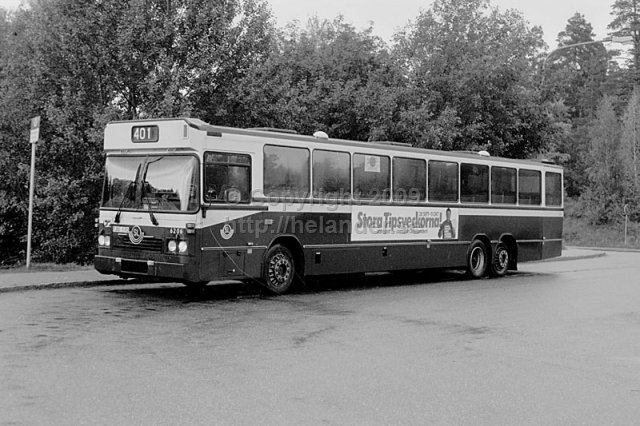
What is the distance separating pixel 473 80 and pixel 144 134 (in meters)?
18.4

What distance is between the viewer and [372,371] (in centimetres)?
791

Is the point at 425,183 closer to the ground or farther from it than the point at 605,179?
closer to the ground

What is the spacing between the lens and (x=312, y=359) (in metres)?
8.46

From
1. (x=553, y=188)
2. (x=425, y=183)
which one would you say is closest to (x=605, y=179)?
(x=553, y=188)

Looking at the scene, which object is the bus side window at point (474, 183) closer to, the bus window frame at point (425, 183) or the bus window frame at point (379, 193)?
the bus window frame at point (425, 183)

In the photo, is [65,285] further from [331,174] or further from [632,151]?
[632,151]

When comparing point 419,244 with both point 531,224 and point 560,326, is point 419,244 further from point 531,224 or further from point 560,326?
point 560,326

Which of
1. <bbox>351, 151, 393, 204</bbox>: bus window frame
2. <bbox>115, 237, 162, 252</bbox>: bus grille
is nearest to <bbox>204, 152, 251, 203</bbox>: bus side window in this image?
<bbox>115, 237, 162, 252</bbox>: bus grille

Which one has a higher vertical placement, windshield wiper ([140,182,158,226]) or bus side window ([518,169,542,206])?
bus side window ([518,169,542,206])

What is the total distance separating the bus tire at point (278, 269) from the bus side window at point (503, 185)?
7258 millimetres

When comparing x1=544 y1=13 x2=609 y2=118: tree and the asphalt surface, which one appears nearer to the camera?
the asphalt surface

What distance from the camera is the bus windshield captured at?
1327 centimetres

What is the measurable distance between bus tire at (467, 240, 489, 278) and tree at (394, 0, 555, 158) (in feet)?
25.4

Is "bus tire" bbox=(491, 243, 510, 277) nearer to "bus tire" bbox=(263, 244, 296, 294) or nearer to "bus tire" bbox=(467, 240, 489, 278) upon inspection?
"bus tire" bbox=(467, 240, 489, 278)
